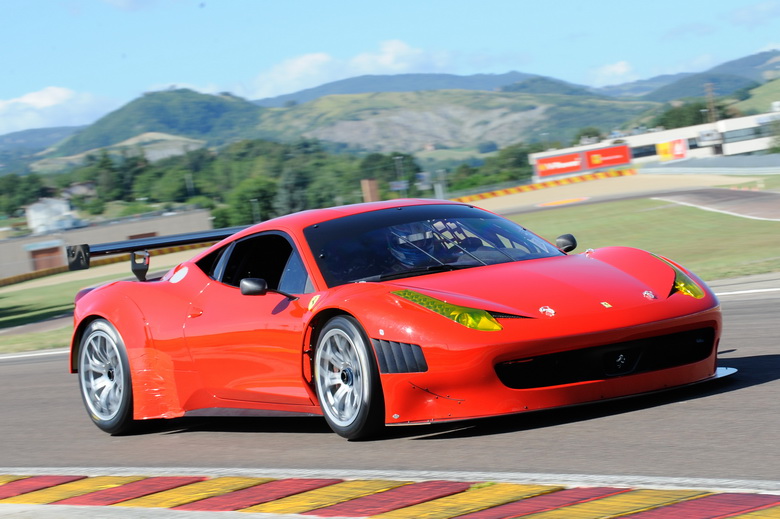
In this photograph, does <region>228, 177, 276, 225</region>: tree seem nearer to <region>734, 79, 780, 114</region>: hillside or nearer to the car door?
<region>734, 79, 780, 114</region>: hillside

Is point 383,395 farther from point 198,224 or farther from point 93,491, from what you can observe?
point 198,224

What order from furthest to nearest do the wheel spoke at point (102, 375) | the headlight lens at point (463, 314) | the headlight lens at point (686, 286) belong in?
the wheel spoke at point (102, 375) < the headlight lens at point (686, 286) < the headlight lens at point (463, 314)

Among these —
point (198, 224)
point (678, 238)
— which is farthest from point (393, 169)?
point (678, 238)

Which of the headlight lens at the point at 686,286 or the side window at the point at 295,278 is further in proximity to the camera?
the side window at the point at 295,278

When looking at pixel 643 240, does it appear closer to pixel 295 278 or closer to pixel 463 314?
pixel 295 278

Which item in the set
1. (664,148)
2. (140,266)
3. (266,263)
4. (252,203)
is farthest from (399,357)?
(252,203)

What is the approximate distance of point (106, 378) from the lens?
21.2 ft

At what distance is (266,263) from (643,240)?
25305mm

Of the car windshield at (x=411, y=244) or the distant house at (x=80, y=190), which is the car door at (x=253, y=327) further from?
the distant house at (x=80, y=190)

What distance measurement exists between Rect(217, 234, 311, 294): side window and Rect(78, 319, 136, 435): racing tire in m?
0.94

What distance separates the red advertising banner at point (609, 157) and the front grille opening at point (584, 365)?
8945 cm

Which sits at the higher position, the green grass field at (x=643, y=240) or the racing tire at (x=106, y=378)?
the racing tire at (x=106, y=378)

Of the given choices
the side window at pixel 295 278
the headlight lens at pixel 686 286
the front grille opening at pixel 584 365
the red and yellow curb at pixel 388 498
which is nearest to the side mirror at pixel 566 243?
the headlight lens at pixel 686 286

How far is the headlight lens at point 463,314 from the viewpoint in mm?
4508
